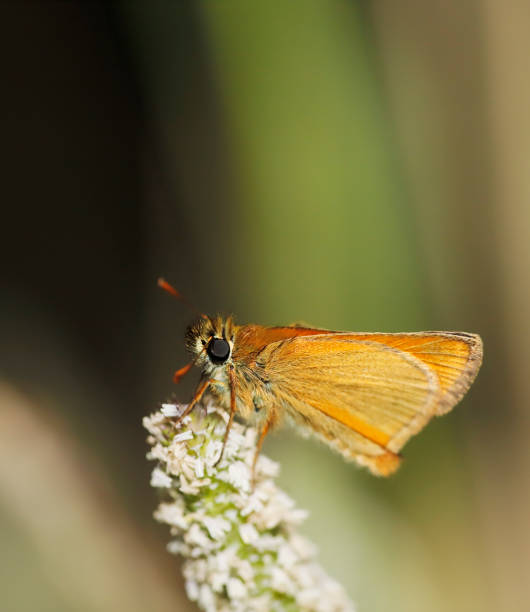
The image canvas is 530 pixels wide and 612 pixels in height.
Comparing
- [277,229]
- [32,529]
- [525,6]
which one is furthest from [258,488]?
[525,6]

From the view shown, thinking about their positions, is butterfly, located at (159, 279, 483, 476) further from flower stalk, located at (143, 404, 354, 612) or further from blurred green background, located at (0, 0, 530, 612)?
blurred green background, located at (0, 0, 530, 612)

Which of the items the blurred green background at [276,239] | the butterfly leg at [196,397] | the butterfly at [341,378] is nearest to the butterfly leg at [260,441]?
the butterfly at [341,378]

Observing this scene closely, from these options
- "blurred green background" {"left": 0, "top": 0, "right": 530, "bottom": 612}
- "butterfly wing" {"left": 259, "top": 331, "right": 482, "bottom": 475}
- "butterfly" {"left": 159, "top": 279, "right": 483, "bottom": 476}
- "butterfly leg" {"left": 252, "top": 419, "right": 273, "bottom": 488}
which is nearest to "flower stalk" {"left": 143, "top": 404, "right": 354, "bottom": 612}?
"butterfly leg" {"left": 252, "top": 419, "right": 273, "bottom": 488}

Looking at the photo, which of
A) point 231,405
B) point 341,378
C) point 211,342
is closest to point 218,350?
point 211,342

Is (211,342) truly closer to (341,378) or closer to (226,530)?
(341,378)

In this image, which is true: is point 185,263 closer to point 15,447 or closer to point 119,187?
point 119,187

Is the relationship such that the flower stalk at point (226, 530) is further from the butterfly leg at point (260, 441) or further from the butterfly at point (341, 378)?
the butterfly at point (341, 378)
